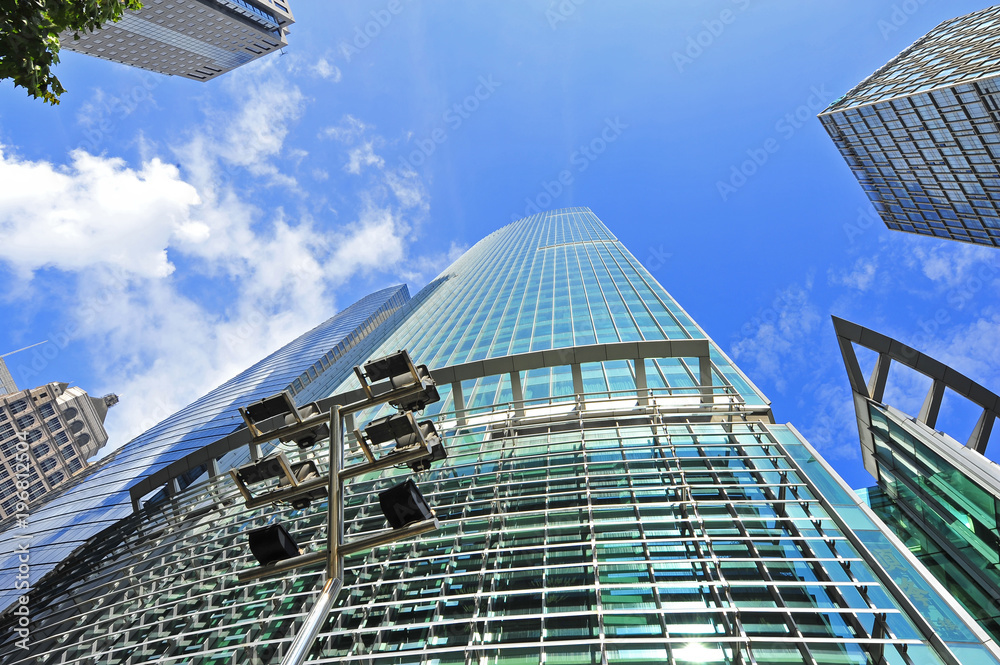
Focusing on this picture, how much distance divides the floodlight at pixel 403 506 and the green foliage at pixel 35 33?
24.0 feet

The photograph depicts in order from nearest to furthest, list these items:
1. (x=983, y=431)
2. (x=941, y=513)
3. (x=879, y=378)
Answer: (x=941, y=513) < (x=983, y=431) < (x=879, y=378)

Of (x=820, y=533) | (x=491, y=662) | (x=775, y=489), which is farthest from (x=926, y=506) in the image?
(x=491, y=662)

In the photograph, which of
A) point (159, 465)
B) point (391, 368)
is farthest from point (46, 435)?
point (391, 368)

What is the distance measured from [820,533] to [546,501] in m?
5.64

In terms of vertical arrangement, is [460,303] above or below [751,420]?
above

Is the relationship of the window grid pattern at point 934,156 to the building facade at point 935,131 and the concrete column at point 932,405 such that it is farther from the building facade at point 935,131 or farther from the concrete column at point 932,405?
the concrete column at point 932,405

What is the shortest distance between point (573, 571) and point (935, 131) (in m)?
65.2

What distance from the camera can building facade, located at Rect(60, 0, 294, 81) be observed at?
3088 inches

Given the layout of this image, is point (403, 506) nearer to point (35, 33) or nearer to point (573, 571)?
point (573, 571)

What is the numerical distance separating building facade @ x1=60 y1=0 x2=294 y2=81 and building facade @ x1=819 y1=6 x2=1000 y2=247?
96.2m

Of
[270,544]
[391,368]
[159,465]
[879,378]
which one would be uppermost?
[159,465]

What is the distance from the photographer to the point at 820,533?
9680 millimetres

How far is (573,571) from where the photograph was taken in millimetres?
9852

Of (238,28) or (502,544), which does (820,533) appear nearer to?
(502,544)
